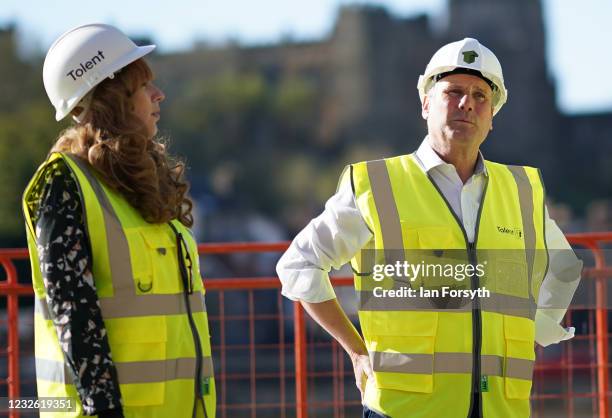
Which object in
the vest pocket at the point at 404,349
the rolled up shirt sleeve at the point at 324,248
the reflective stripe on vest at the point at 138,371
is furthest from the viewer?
the rolled up shirt sleeve at the point at 324,248

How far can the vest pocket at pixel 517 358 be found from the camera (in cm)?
438

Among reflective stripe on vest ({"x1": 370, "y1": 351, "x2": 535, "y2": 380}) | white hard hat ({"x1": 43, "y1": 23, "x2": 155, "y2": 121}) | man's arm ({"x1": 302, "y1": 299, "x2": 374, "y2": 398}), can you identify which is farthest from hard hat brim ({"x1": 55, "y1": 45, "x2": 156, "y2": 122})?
reflective stripe on vest ({"x1": 370, "y1": 351, "x2": 535, "y2": 380})

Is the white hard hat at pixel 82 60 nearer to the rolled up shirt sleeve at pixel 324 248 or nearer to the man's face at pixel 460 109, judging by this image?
the rolled up shirt sleeve at pixel 324 248

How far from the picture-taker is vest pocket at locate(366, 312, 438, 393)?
4.29 m

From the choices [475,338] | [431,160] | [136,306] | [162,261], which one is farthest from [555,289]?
[136,306]

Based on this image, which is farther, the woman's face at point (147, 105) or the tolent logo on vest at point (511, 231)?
the tolent logo on vest at point (511, 231)

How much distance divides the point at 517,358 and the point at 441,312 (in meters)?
0.32

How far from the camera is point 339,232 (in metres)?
4.44

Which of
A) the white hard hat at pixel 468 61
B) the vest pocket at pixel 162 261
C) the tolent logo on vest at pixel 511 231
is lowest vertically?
the vest pocket at pixel 162 261

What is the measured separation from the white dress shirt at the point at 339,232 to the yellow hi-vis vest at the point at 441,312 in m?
0.03

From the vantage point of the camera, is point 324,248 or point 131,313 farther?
point 324,248

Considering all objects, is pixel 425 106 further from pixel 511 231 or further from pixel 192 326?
pixel 192 326

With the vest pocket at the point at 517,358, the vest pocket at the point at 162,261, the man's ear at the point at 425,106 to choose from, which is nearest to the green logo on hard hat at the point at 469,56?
the man's ear at the point at 425,106

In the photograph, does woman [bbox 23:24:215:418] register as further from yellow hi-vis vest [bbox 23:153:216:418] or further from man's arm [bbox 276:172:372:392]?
man's arm [bbox 276:172:372:392]
